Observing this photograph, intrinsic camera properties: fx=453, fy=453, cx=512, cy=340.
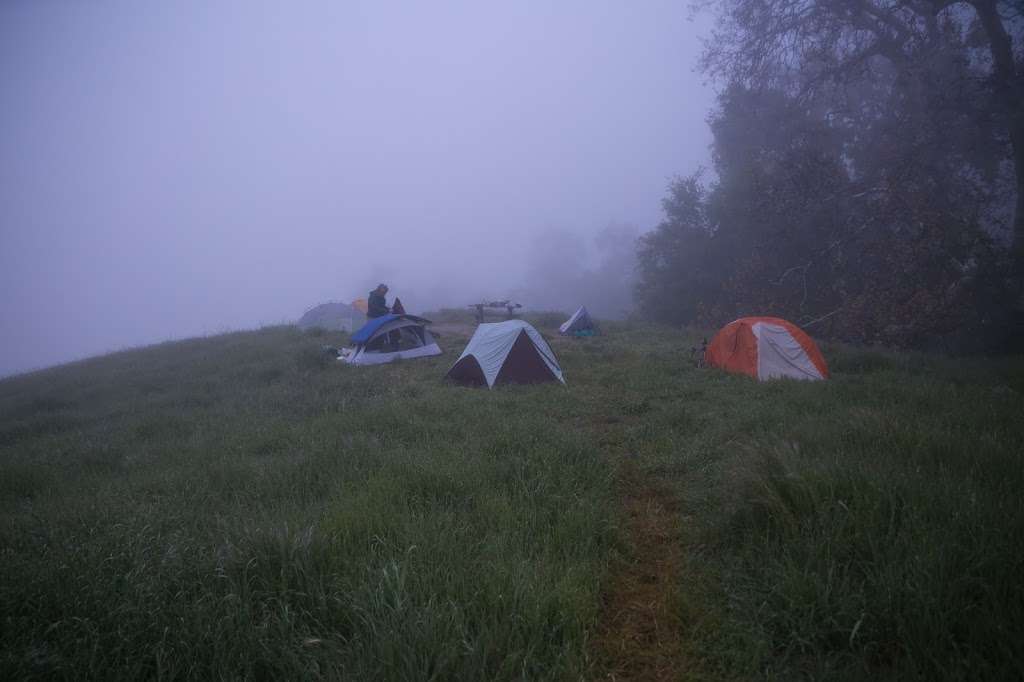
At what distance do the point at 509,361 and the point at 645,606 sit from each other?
6727 millimetres

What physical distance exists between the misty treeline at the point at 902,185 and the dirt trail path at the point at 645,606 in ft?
42.3

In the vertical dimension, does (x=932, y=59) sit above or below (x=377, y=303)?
above

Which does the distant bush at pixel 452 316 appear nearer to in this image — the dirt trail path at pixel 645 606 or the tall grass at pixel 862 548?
the tall grass at pixel 862 548

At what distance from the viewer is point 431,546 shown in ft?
10.1

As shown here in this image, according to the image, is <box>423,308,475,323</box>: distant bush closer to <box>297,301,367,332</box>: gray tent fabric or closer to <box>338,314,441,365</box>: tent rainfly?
<box>297,301,367,332</box>: gray tent fabric

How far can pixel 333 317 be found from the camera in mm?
23094

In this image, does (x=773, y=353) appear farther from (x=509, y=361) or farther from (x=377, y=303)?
(x=377, y=303)

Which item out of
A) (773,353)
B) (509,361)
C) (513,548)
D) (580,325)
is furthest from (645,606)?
(580,325)

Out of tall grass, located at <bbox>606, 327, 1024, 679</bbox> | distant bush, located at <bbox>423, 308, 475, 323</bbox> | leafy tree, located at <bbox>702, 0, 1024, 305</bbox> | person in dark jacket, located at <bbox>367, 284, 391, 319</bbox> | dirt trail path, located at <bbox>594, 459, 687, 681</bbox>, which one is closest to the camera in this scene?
tall grass, located at <bbox>606, 327, 1024, 679</bbox>

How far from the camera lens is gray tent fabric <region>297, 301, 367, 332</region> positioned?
69.7 ft

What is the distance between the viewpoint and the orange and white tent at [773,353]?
8945 millimetres

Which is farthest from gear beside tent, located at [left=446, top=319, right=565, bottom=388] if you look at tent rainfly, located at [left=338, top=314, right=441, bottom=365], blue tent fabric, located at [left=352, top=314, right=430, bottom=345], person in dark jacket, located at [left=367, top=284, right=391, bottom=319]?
person in dark jacket, located at [left=367, top=284, right=391, bottom=319]

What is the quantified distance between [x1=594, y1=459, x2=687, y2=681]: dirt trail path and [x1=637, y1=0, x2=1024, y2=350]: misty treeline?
42.3 ft

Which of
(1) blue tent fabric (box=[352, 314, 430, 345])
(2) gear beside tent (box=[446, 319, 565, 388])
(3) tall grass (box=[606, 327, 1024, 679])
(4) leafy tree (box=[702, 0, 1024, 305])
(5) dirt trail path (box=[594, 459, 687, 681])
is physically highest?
(4) leafy tree (box=[702, 0, 1024, 305])
